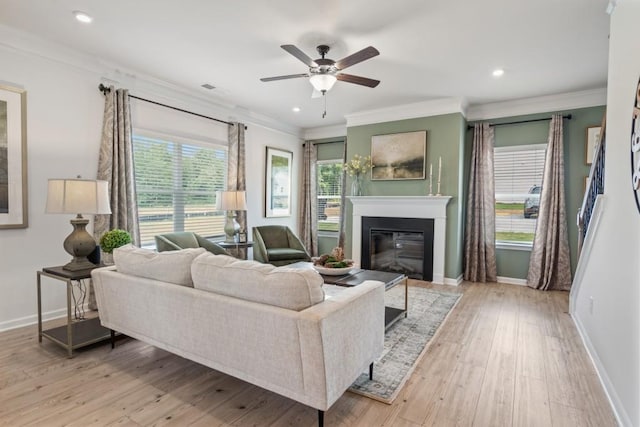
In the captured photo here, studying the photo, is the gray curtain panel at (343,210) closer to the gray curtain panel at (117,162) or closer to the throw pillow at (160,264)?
the gray curtain panel at (117,162)

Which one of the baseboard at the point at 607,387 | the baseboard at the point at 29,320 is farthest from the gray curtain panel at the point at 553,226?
the baseboard at the point at 29,320

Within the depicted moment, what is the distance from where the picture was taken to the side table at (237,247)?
4676mm

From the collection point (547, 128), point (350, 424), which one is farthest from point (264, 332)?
point (547, 128)

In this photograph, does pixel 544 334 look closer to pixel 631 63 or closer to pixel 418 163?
pixel 631 63

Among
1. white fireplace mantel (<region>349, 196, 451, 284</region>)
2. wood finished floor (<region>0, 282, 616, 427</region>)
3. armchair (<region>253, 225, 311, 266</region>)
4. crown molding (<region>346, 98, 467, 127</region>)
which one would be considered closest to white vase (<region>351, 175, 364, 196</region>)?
white fireplace mantel (<region>349, 196, 451, 284</region>)

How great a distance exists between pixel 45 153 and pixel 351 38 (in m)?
3.16

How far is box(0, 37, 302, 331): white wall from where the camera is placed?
3.10m

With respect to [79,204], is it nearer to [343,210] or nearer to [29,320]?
[29,320]

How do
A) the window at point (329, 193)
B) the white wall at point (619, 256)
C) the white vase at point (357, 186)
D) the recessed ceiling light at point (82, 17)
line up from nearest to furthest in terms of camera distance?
the white wall at point (619, 256) → the recessed ceiling light at point (82, 17) → the white vase at point (357, 186) → the window at point (329, 193)

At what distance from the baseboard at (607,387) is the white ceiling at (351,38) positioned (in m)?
2.67

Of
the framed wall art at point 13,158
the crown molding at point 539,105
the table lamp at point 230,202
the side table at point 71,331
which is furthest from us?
the table lamp at point 230,202

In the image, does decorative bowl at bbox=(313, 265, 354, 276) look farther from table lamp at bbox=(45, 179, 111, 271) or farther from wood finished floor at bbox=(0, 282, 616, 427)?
table lamp at bbox=(45, 179, 111, 271)

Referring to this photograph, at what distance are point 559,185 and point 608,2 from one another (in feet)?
8.95

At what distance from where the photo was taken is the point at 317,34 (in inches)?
119
